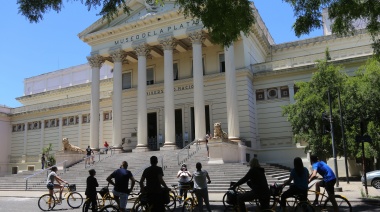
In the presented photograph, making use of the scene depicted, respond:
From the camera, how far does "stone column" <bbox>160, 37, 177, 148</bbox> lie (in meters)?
28.0

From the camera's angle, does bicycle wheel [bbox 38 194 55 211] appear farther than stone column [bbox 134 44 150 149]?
No

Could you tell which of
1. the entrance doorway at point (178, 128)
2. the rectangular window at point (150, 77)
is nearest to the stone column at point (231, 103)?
the entrance doorway at point (178, 128)

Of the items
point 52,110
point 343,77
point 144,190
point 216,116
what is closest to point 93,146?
point 216,116

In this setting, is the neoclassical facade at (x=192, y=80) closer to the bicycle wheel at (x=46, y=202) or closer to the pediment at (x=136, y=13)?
the pediment at (x=136, y=13)

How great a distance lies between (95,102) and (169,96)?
26.0 ft

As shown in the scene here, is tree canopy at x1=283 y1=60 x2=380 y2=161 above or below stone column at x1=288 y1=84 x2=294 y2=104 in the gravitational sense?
below

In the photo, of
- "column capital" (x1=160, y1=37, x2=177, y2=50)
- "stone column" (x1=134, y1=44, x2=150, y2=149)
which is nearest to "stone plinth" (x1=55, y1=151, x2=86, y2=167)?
"stone column" (x1=134, y1=44, x2=150, y2=149)

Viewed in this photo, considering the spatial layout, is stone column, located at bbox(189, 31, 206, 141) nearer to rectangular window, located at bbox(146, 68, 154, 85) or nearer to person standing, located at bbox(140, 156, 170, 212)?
rectangular window, located at bbox(146, 68, 154, 85)

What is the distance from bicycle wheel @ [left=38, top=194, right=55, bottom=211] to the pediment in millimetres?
19660

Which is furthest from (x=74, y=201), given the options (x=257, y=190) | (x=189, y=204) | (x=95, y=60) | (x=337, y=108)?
(x=95, y=60)

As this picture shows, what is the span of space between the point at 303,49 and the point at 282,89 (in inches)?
303

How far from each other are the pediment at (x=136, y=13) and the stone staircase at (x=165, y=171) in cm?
1161

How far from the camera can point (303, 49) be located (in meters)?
35.7

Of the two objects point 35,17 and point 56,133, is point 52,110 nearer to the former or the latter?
point 56,133
